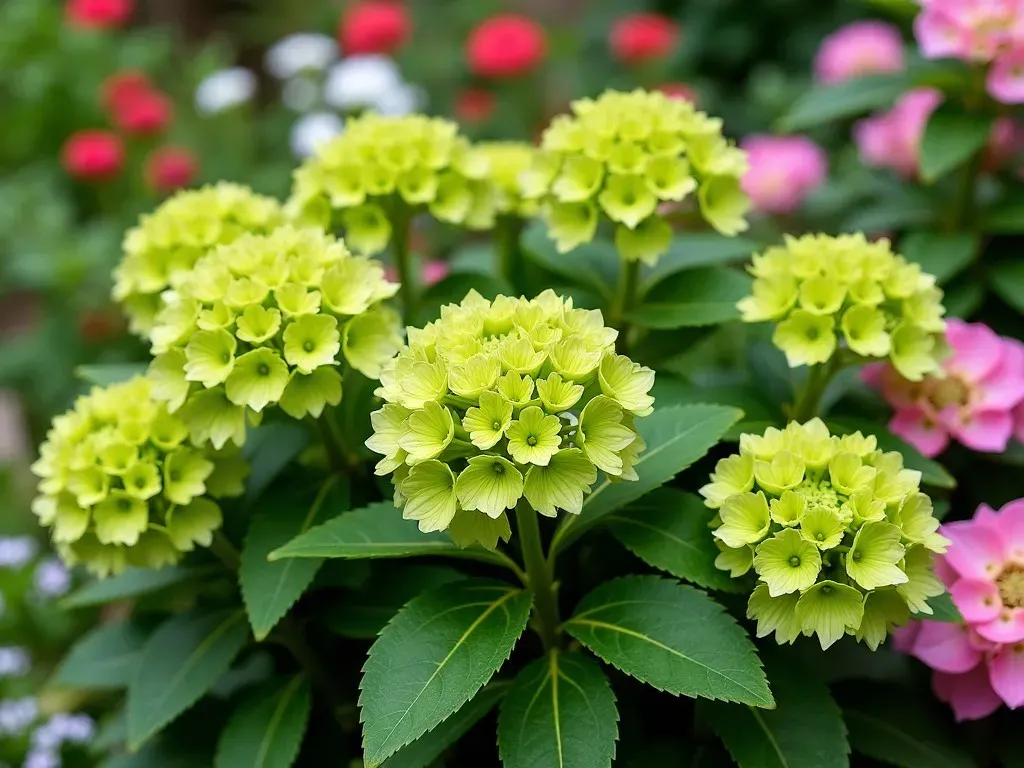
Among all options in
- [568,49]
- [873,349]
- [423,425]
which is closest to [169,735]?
[423,425]

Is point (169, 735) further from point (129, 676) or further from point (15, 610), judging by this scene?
point (15, 610)

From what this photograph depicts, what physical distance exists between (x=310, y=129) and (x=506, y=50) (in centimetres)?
54

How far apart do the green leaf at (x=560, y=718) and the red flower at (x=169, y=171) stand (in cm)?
176

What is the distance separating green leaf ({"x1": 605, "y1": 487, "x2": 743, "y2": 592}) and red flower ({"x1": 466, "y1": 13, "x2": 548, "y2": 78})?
5.93 ft

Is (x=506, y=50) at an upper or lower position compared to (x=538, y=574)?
lower

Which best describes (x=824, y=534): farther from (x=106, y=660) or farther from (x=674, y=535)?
(x=106, y=660)

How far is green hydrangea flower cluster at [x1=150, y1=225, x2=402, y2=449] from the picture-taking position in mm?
926

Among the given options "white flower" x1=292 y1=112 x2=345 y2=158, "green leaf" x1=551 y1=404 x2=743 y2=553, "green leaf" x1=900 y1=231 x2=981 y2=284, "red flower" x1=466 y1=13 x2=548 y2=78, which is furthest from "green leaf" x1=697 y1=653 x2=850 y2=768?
"red flower" x1=466 y1=13 x2=548 y2=78

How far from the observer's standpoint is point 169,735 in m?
1.19

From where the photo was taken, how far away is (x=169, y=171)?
2.33m

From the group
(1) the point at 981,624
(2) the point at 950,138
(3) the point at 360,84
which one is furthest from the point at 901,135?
(3) the point at 360,84

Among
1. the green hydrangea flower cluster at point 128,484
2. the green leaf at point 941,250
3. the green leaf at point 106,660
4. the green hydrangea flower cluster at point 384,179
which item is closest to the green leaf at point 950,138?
the green leaf at point 941,250

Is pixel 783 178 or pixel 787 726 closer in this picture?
pixel 787 726

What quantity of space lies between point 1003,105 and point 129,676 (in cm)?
136
